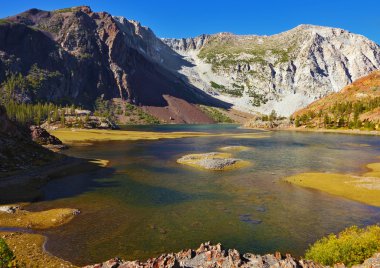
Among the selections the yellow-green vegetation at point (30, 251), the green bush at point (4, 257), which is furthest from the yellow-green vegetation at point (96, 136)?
the green bush at point (4, 257)

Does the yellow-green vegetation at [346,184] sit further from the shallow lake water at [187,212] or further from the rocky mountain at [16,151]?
the rocky mountain at [16,151]

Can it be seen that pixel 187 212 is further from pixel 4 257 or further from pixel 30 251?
pixel 4 257

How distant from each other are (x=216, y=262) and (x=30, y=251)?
59.7 feet

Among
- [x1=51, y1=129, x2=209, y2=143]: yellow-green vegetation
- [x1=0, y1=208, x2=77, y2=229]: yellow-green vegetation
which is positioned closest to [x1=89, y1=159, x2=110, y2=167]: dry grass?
[x1=0, y1=208, x2=77, y2=229]: yellow-green vegetation

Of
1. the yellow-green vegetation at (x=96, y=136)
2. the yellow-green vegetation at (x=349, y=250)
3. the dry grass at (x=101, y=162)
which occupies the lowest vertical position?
the dry grass at (x=101, y=162)

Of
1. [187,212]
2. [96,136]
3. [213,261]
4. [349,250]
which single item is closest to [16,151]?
[187,212]

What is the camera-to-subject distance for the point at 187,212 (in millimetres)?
40281

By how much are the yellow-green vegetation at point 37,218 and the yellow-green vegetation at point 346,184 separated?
3752cm

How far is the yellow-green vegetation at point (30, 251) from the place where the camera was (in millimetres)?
25859

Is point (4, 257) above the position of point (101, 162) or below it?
above

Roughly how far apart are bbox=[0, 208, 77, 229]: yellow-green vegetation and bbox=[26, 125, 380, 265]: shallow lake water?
1.57 meters

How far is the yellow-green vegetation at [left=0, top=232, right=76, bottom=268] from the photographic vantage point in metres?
25.9

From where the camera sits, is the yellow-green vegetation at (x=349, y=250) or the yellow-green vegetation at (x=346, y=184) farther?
the yellow-green vegetation at (x=346, y=184)

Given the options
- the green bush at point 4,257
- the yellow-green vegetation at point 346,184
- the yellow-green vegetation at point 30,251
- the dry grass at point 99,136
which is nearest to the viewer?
the green bush at point 4,257
